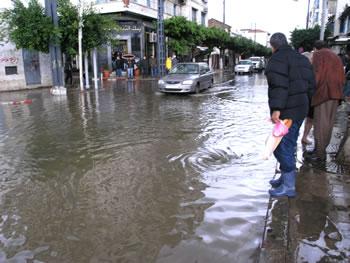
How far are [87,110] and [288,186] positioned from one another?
30.7 feet

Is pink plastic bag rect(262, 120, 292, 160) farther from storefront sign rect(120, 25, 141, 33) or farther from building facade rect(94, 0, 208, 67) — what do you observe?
storefront sign rect(120, 25, 141, 33)

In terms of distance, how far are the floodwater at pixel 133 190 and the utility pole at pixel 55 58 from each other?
8.46 meters

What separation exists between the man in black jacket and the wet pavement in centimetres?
46

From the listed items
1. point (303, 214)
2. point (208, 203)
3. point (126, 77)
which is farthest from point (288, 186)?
point (126, 77)

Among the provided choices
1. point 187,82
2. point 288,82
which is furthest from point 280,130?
point 187,82

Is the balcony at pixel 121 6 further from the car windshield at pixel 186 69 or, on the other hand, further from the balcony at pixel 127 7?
the car windshield at pixel 186 69

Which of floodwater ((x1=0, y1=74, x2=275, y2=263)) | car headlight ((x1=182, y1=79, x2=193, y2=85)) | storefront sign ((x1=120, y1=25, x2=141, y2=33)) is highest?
storefront sign ((x1=120, y1=25, x2=141, y2=33))

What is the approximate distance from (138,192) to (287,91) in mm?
2333

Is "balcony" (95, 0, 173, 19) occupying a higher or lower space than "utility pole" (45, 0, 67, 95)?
higher

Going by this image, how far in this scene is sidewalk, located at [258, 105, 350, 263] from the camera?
3572mm

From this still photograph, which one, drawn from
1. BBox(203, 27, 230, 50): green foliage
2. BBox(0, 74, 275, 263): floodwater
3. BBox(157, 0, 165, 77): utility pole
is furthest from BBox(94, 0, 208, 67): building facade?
BBox(0, 74, 275, 263): floodwater

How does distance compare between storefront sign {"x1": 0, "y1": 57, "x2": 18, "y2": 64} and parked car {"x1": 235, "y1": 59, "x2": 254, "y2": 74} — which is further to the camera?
parked car {"x1": 235, "y1": 59, "x2": 254, "y2": 74}

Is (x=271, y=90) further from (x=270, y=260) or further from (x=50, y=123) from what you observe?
(x=50, y=123)

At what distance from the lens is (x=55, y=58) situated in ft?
63.1
